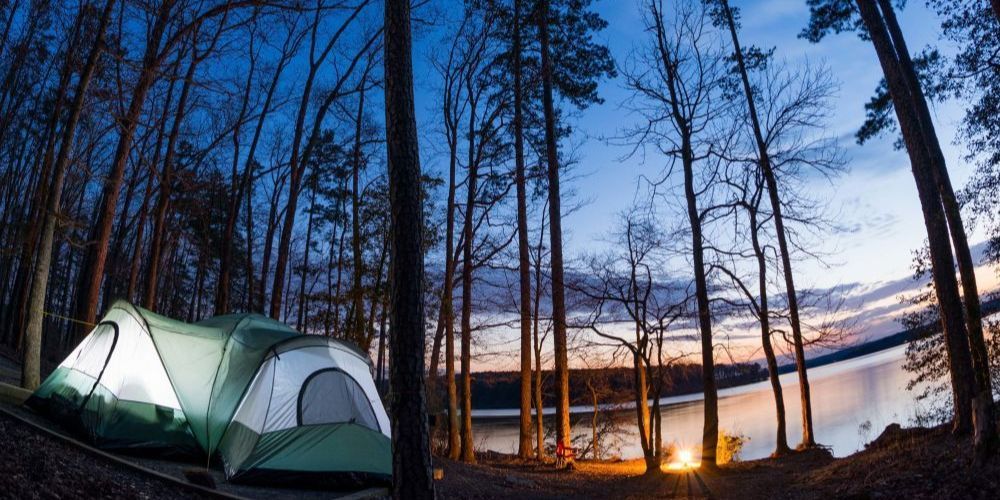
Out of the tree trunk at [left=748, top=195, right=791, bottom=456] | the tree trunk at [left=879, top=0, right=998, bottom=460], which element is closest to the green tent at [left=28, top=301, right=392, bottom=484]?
the tree trunk at [left=879, top=0, right=998, bottom=460]

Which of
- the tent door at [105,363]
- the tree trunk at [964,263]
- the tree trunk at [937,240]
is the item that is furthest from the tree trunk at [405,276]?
the tree trunk at [937,240]

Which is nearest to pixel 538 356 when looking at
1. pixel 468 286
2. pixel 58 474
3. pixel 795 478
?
pixel 468 286

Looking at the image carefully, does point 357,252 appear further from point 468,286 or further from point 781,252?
point 781,252

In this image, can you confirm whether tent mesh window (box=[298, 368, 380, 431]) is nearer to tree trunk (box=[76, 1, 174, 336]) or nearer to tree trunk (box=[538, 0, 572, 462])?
tree trunk (box=[538, 0, 572, 462])

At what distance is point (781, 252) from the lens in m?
15.5

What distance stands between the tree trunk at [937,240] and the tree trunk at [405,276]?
713cm

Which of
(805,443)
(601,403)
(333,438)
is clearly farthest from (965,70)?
(601,403)

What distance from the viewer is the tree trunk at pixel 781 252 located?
48.1ft

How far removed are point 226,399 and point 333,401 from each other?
1.38 m

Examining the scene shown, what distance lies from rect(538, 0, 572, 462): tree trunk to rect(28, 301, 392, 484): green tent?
569 centimetres

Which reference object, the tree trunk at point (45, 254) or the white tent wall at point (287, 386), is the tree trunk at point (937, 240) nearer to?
the white tent wall at point (287, 386)

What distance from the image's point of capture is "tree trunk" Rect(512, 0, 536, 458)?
14.4 m

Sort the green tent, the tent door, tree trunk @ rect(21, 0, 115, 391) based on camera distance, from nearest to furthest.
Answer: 1. the green tent
2. the tent door
3. tree trunk @ rect(21, 0, 115, 391)

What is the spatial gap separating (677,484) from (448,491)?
13.4 feet
